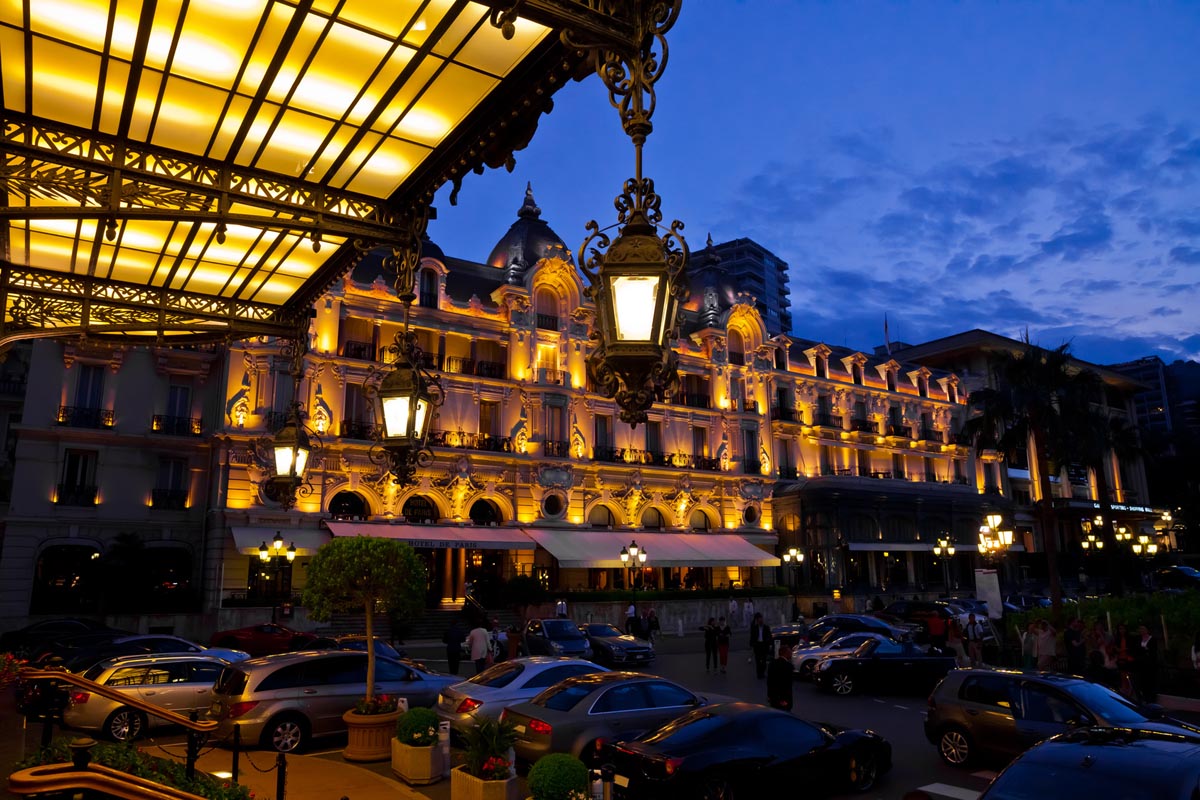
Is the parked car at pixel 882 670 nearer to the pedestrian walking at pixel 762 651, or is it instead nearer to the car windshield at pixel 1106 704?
the pedestrian walking at pixel 762 651

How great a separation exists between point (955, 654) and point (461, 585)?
21098 millimetres

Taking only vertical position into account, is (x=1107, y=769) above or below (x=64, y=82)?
below

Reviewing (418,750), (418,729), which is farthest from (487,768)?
(418,729)

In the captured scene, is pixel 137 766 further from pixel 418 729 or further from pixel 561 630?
pixel 561 630

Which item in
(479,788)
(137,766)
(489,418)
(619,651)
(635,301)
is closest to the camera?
(635,301)

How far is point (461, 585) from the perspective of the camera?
36469 mm

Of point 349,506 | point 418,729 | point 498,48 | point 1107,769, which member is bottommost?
point 418,729

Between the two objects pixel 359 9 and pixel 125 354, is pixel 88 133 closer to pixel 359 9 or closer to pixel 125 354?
pixel 359 9

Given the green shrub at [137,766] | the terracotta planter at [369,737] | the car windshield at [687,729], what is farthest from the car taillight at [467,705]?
the green shrub at [137,766]

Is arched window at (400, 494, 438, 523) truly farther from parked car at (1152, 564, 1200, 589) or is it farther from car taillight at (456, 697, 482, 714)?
parked car at (1152, 564, 1200, 589)

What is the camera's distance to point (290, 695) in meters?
12.7

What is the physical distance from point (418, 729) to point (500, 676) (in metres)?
2.82

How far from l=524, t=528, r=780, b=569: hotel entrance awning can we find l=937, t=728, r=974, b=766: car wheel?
24.1 meters

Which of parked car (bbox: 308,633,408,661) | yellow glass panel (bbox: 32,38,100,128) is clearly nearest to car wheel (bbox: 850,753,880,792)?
parked car (bbox: 308,633,408,661)
